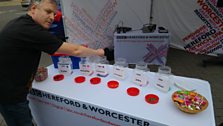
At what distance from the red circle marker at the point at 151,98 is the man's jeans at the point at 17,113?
0.82 m

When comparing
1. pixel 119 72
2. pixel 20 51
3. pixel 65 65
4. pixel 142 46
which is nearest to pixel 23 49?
pixel 20 51

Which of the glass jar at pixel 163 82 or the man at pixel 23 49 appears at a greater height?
the man at pixel 23 49

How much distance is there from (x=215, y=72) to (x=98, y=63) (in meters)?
2.38

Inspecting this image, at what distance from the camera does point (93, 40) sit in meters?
3.40

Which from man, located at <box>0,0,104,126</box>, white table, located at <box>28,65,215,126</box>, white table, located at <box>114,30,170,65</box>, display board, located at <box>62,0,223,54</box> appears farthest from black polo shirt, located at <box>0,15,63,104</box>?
display board, located at <box>62,0,223,54</box>

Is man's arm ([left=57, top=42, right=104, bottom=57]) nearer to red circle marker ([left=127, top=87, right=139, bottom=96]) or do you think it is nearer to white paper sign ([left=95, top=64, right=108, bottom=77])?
white paper sign ([left=95, top=64, right=108, bottom=77])

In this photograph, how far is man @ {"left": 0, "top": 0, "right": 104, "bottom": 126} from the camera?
0.96m

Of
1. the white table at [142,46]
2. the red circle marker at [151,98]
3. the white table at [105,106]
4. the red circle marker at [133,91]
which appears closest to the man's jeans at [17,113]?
the white table at [105,106]

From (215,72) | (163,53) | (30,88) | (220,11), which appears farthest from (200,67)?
(30,88)

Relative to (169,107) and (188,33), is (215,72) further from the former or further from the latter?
(169,107)

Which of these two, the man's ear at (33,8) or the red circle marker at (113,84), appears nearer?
the man's ear at (33,8)

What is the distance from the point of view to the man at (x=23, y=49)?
0.96 metres

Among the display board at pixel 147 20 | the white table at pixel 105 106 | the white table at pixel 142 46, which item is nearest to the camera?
the white table at pixel 105 106

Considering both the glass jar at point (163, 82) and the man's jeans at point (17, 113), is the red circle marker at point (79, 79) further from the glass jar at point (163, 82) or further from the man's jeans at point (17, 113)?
the glass jar at point (163, 82)
